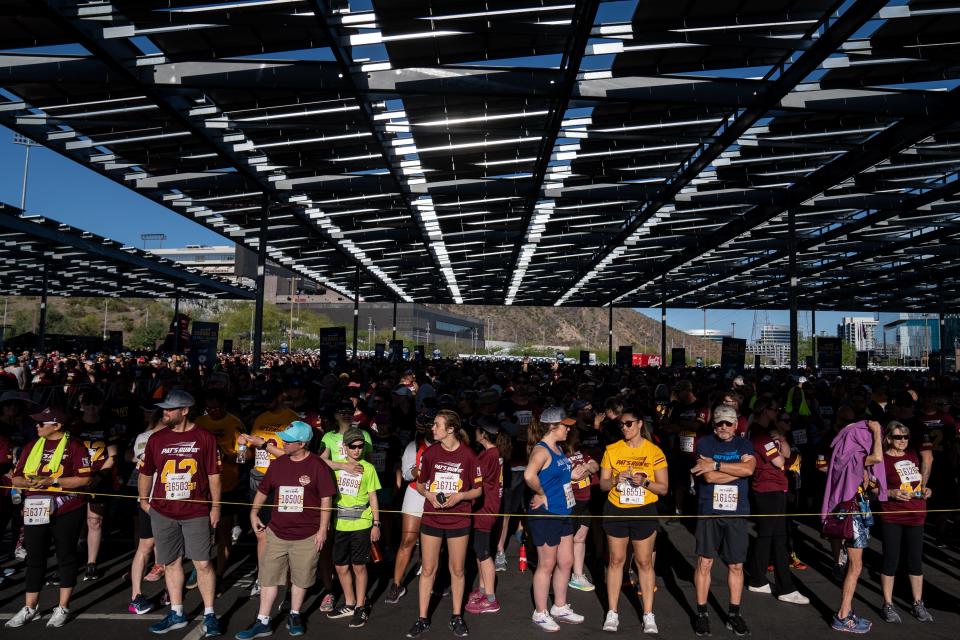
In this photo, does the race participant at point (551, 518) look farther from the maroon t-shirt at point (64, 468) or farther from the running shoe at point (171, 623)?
the maroon t-shirt at point (64, 468)

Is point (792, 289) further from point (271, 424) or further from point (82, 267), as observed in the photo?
point (82, 267)

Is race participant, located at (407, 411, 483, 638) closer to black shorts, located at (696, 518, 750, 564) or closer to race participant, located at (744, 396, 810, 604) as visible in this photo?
black shorts, located at (696, 518, 750, 564)

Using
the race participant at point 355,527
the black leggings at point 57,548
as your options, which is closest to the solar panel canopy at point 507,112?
the race participant at point 355,527

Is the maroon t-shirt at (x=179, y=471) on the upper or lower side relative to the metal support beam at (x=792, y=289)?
lower

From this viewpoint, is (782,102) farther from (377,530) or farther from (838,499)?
(377,530)

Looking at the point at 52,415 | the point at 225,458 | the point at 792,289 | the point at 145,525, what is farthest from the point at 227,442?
the point at 792,289

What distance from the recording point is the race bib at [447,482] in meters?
5.62

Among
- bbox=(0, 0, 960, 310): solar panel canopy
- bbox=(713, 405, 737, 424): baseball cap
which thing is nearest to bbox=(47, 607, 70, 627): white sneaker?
bbox=(713, 405, 737, 424): baseball cap

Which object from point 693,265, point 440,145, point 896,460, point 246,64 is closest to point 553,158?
point 440,145

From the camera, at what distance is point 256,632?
17.4 ft

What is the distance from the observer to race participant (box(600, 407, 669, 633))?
5578 mm

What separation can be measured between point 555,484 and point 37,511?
4.35 meters

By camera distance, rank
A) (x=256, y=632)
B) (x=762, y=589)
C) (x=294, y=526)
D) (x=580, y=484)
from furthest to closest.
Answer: (x=762, y=589), (x=580, y=484), (x=294, y=526), (x=256, y=632)

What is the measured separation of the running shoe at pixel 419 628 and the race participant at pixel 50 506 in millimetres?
2875
